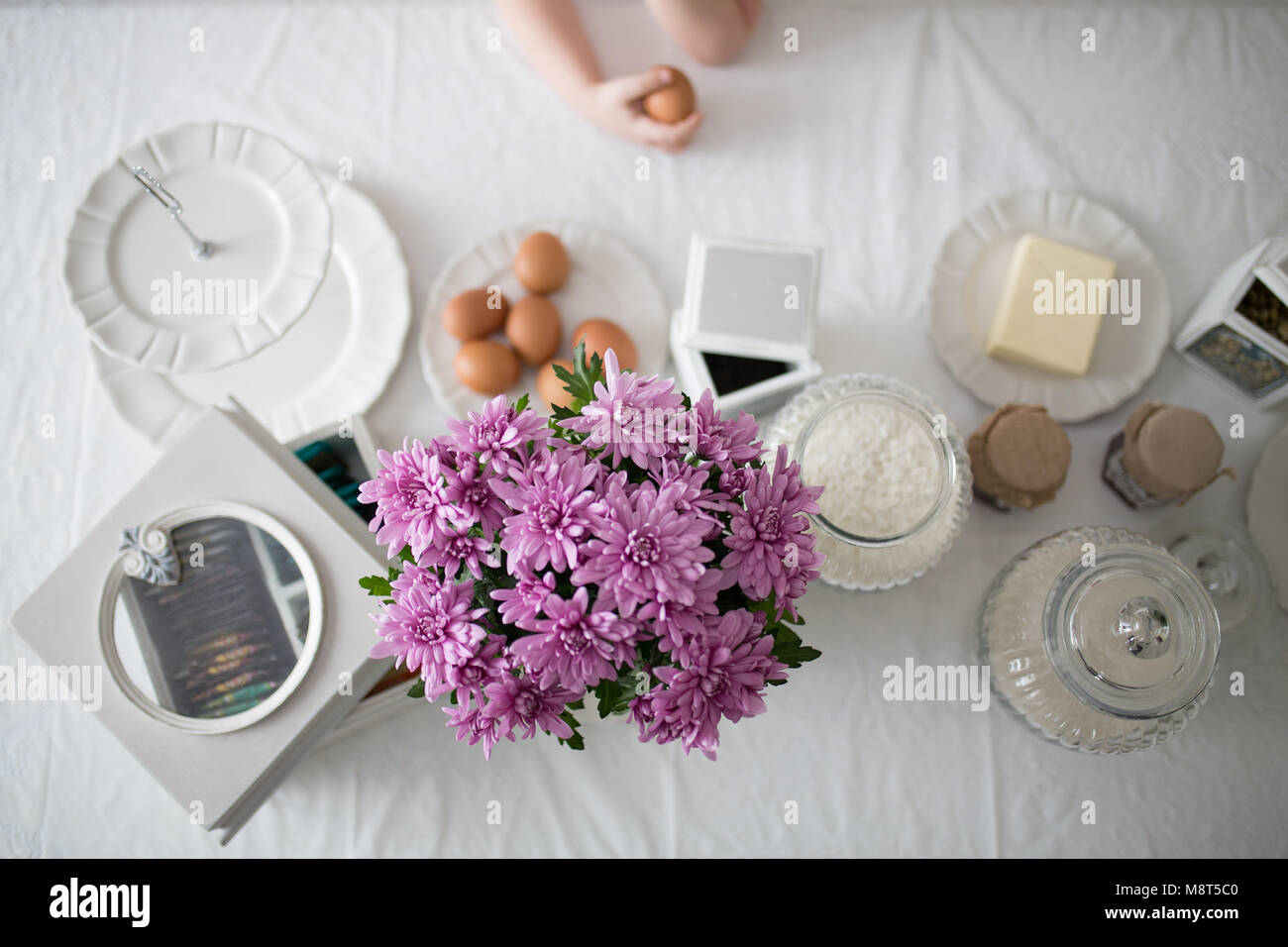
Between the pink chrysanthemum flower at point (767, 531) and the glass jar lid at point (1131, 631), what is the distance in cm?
24

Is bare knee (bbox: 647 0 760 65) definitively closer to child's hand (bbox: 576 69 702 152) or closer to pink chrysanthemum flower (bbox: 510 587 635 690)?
child's hand (bbox: 576 69 702 152)

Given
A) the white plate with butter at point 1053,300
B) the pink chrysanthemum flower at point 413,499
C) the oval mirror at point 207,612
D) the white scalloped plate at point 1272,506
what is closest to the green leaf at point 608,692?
the pink chrysanthemum flower at point 413,499

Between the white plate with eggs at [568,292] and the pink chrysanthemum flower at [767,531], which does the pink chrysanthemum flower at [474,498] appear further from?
the white plate with eggs at [568,292]

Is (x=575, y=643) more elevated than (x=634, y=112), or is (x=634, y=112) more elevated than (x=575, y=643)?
(x=634, y=112)

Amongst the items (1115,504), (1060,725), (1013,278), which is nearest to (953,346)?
(1013,278)

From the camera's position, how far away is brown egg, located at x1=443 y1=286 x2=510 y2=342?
661 mm

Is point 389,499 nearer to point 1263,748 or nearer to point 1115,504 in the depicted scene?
point 1115,504

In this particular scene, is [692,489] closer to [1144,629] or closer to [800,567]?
[800,567]

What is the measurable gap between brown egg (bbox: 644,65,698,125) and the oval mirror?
18.8 inches

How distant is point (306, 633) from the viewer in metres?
0.51

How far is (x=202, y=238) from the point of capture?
0.58 metres

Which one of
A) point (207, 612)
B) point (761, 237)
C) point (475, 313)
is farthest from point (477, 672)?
point (761, 237)

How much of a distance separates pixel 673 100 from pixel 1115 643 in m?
0.55
